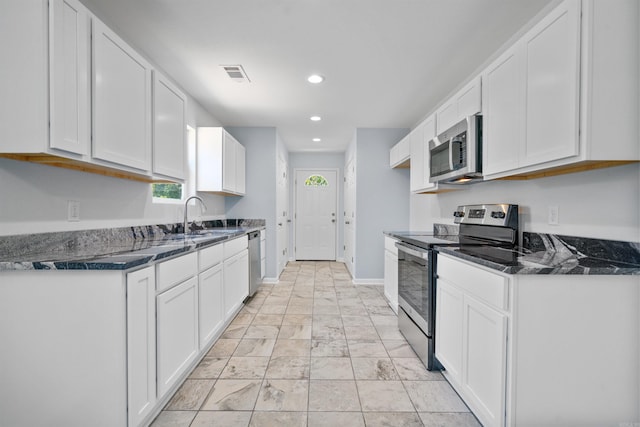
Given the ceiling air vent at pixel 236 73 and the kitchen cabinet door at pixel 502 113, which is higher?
the ceiling air vent at pixel 236 73

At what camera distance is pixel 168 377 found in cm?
166

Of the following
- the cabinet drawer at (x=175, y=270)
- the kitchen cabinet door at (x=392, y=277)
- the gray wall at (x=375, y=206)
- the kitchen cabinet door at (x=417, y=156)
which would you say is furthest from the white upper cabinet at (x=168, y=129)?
the gray wall at (x=375, y=206)

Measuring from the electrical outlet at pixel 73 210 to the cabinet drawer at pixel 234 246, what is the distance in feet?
3.69

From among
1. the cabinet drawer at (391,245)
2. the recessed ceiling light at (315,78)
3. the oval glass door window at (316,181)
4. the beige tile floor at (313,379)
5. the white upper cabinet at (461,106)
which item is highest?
the recessed ceiling light at (315,78)

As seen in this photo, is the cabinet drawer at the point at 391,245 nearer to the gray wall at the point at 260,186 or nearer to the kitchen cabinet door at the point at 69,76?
the gray wall at the point at 260,186

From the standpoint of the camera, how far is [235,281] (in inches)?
119

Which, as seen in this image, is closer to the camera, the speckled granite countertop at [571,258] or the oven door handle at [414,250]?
the speckled granite countertop at [571,258]

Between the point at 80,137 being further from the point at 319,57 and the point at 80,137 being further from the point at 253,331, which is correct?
the point at 253,331

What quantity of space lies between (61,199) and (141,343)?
3.33ft

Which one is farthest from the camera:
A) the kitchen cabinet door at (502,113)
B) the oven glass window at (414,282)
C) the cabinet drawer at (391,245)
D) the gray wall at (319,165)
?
the gray wall at (319,165)

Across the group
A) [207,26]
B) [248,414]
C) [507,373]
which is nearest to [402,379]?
[507,373]

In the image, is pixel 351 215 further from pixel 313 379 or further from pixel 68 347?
pixel 68 347

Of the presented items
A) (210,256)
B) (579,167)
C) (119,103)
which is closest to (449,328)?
(579,167)

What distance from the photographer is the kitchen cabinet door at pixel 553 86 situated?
1293mm
